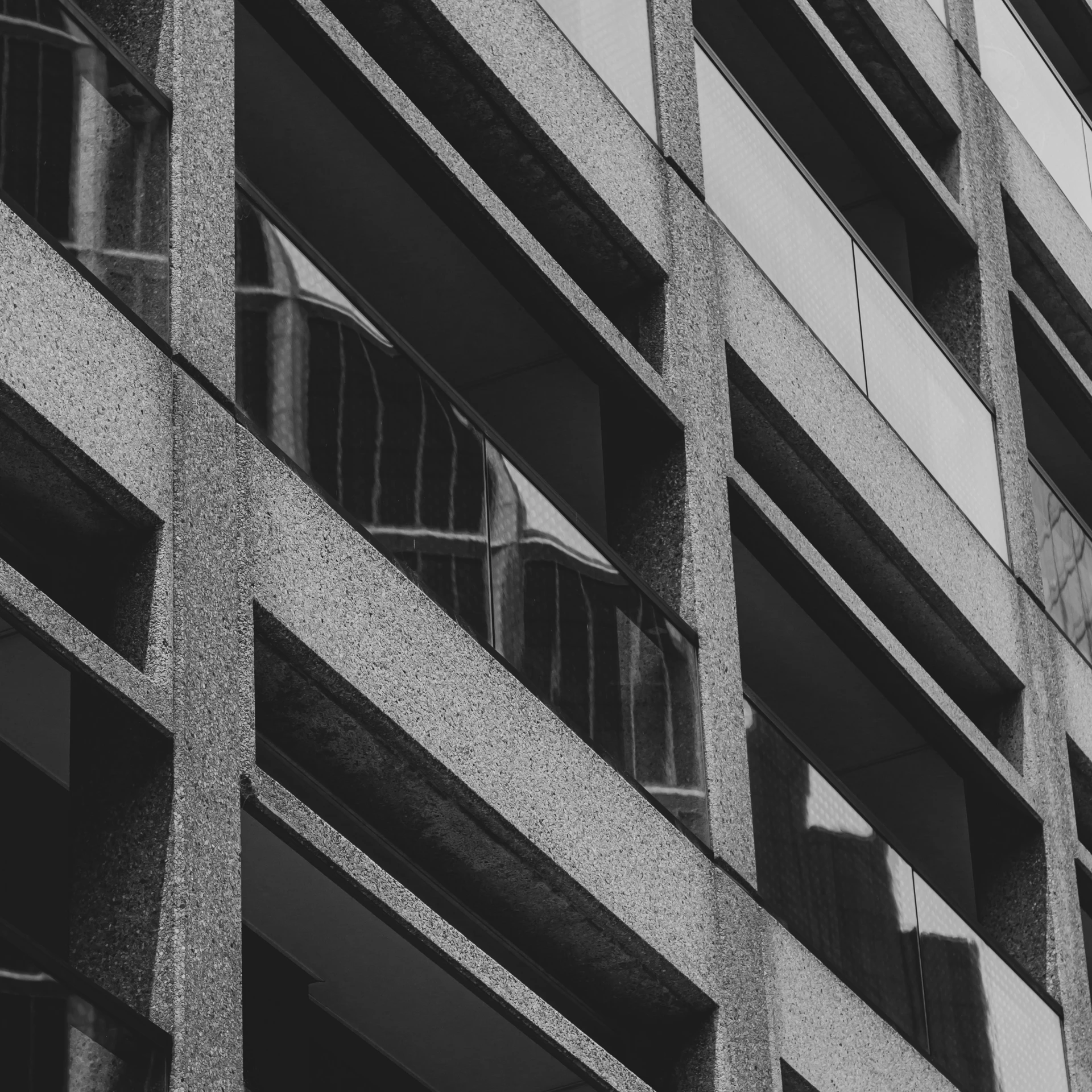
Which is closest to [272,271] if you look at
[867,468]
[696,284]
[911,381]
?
[696,284]

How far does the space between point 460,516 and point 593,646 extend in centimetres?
135

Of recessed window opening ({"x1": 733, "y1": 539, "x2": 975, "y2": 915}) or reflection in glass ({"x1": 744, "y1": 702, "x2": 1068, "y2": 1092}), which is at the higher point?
recessed window opening ({"x1": 733, "y1": 539, "x2": 975, "y2": 915})

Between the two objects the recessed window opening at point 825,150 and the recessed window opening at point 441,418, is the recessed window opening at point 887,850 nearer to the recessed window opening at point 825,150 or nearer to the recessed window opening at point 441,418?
the recessed window opening at point 441,418

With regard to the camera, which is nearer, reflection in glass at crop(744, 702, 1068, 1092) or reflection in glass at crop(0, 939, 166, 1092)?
reflection in glass at crop(0, 939, 166, 1092)

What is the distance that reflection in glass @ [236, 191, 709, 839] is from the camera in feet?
33.9

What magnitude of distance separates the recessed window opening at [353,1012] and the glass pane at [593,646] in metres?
1.57

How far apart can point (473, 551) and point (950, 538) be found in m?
6.74

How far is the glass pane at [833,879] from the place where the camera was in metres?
13.5

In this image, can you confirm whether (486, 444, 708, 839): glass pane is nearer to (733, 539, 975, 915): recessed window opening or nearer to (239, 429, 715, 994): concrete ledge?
(239, 429, 715, 994): concrete ledge

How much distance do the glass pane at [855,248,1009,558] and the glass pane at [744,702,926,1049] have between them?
12.1 ft

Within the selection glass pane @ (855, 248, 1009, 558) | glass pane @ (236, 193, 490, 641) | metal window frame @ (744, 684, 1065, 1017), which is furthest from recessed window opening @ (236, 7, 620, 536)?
glass pane @ (855, 248, 1009, 558)

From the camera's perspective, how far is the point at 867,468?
16312mm

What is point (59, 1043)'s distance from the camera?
24.9ft

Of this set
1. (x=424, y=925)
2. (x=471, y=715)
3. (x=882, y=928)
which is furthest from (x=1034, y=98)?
(x=424, y=925)
